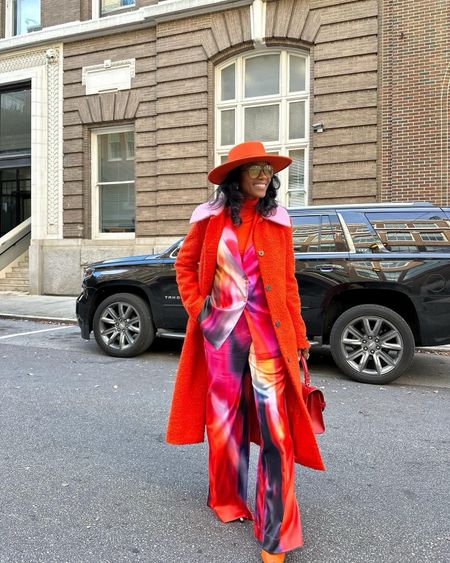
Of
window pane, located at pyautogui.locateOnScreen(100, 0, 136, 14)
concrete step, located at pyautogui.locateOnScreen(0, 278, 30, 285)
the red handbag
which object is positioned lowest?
concrete step, located at pyautogui.locateOnScreen(0, 278, 30, 285)

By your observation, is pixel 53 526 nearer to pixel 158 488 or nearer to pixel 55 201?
pixel 158 488

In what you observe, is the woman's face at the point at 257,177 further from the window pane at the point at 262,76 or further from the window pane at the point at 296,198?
the window pane at the point at 262,76

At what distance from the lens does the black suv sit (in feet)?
18.5

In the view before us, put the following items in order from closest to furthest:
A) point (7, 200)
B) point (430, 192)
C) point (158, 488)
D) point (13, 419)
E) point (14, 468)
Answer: point (158, 488)
point (14, 468)
point (13, 419)
point (430, 192)
point (7, 200)

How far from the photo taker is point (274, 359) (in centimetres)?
237

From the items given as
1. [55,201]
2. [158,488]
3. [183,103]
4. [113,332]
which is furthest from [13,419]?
[55,201]

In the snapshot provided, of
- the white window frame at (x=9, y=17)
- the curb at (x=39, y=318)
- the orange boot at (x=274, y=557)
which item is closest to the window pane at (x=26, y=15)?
the white window frame at (x=9, y=17)

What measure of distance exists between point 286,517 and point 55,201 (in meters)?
15.1

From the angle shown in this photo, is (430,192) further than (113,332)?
Yes

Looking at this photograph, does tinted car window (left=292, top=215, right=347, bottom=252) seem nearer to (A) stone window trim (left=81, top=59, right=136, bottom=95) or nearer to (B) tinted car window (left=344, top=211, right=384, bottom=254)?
(B) tinted car window (left=344, top=211, right=384, bottom=254)

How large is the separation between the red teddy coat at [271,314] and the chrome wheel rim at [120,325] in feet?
14.3

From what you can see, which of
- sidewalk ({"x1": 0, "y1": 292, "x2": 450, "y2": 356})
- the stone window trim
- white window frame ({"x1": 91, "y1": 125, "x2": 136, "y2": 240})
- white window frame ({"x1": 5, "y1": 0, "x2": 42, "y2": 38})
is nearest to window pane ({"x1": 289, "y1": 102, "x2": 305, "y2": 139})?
the stone window trim

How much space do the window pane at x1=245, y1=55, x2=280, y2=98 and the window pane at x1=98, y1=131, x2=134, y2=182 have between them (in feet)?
12.7

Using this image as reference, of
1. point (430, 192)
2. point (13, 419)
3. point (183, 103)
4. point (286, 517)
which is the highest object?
point (183, 103)
